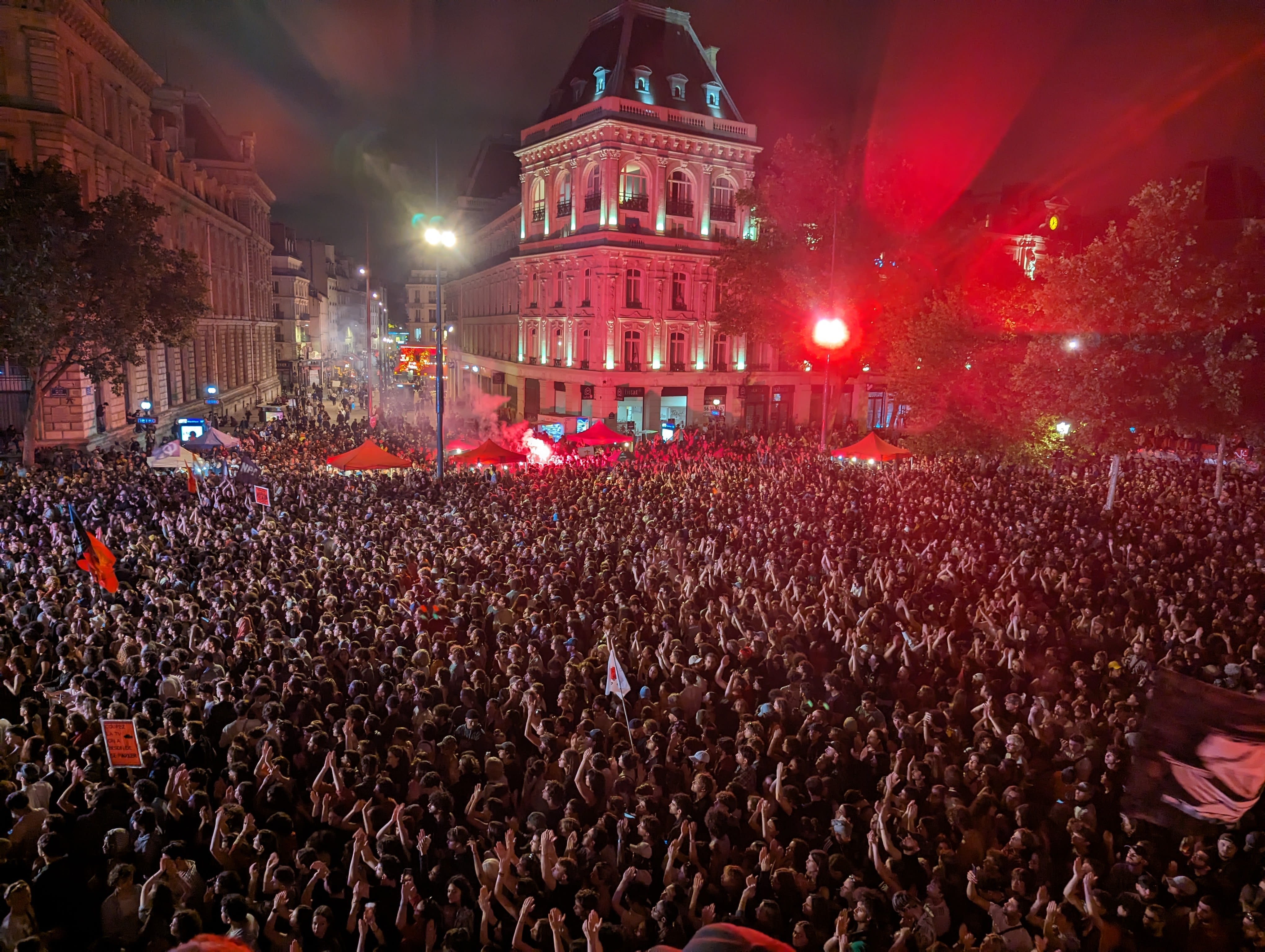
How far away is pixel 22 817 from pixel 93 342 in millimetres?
24384

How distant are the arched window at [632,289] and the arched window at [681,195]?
12.5ft

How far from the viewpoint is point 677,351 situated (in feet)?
140

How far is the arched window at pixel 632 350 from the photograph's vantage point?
41531 millimetres

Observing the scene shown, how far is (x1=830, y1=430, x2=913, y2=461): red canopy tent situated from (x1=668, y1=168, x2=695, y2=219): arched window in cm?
1996

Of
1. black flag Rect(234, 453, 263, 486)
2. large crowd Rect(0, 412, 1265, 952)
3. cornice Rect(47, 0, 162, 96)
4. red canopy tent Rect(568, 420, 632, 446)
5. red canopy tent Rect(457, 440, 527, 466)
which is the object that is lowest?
large crowd Rect(0, 412, 1265, 952)

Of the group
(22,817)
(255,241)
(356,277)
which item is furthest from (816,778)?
(356,277)

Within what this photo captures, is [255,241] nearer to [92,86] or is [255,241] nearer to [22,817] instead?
[92,86]

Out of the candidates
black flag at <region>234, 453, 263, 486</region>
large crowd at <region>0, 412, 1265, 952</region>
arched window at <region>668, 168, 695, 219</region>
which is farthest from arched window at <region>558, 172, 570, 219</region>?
large crowd at <region>0, 412, 1265, 952</region>

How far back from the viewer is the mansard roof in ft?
135

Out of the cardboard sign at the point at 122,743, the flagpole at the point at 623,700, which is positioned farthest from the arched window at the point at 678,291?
the cardboard sign at the point at 122,743

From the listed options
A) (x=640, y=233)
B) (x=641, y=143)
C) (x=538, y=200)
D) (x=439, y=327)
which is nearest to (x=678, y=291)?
(x=640, y=233)

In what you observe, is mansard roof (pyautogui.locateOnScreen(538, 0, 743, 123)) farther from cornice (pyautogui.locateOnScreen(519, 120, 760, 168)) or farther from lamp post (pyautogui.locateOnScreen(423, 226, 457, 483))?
lamp post (pyautogui.locateOnScreen(423, 226, 457, 483))

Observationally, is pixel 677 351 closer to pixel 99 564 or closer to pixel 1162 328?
pixel 1162 328

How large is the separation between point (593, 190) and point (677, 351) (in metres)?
9.40
